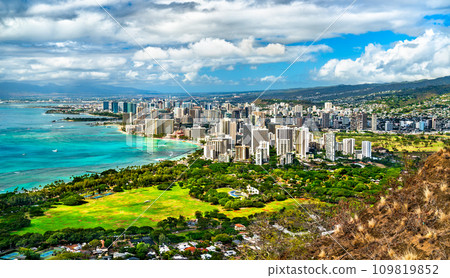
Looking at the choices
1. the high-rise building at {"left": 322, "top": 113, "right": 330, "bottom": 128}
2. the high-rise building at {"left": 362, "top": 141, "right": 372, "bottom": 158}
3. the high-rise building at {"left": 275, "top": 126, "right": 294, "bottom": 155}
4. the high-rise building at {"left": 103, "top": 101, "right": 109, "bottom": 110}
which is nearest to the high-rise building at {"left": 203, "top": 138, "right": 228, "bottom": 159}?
the high-rise building at {"left": 275, "top": 126, "right": 294, "bottom": 155}

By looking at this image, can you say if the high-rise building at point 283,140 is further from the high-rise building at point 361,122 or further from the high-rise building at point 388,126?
the high-rise building at point 388,126

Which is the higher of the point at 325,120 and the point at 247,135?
the point at 325,120

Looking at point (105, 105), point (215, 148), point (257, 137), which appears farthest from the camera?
point (105, 105)

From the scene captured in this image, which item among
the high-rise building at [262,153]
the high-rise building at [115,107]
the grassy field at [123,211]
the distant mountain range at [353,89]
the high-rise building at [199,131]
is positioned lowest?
the grassy field at [123,211]

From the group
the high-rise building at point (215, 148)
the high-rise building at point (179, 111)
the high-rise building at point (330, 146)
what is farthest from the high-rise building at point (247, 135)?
the high-rise building at point (330, 146)

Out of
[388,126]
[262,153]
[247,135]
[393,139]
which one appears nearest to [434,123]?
[393,139]

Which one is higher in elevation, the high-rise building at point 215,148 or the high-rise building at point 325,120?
the high-rise building at point 325,120

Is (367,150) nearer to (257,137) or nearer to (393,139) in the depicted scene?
(393,139)
